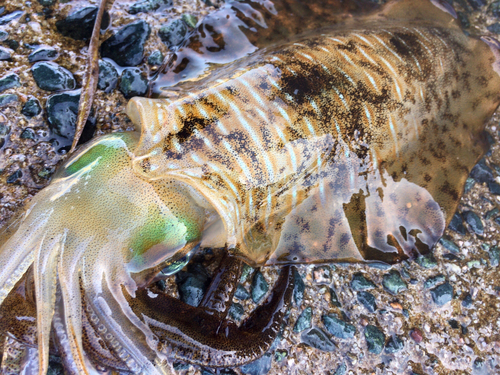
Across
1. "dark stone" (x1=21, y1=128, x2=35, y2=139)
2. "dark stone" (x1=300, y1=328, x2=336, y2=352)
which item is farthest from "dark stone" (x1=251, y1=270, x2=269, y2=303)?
"dark stone" (x1=21, y1=128, x2=35, y2=139)

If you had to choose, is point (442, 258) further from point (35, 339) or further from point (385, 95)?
point (35, 339)

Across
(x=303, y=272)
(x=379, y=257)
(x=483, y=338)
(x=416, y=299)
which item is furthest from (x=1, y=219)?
(x=483, y=338)

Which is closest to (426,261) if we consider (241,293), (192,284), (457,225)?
(457,225)

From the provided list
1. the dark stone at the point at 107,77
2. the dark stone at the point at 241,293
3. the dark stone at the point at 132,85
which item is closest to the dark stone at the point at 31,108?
the dark stone at the point at 107,77

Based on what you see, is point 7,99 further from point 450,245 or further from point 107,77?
point 450,245

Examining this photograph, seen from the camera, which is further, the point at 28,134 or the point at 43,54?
the point at 43,54
